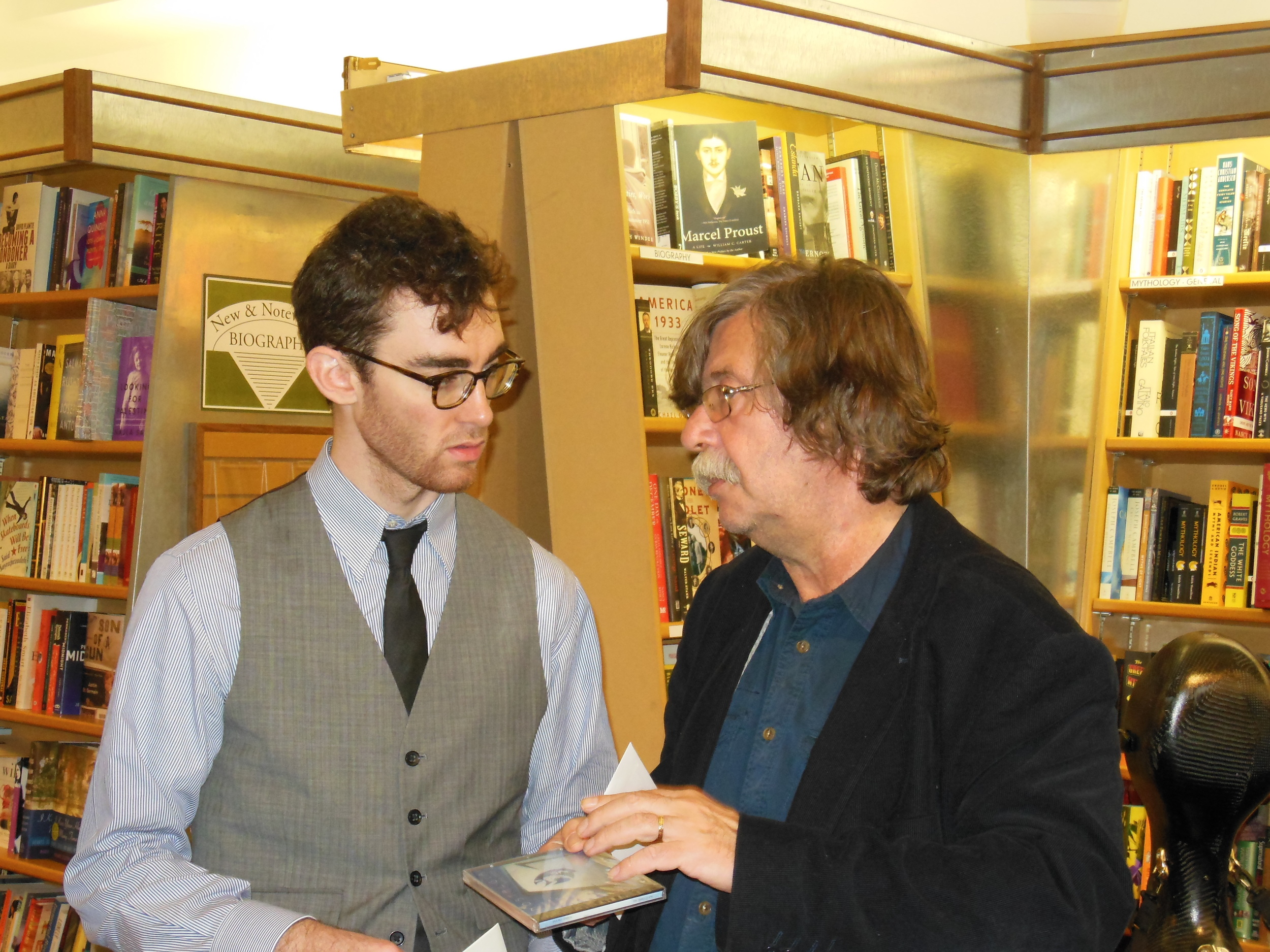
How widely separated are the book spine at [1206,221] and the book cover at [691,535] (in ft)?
5.26

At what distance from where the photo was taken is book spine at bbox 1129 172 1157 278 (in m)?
3.29

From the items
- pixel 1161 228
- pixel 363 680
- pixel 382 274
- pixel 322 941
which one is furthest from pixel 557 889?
pixel 1161 228

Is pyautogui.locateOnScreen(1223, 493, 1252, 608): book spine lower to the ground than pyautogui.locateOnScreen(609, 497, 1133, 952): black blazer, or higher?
lower

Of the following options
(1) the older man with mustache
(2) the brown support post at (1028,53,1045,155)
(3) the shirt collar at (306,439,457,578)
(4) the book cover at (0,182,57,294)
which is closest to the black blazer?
(1) the older man with mustache

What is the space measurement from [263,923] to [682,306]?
1860 mm

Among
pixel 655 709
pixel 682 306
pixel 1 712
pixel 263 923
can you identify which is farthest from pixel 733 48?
pixel 1 712

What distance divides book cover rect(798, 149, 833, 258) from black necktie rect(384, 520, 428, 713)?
173 cm

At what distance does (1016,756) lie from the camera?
4.08 feet

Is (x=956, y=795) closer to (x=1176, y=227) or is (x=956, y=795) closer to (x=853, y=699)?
(x=853, y=699)

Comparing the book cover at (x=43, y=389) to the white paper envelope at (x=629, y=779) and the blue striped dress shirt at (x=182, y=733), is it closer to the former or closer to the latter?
the blue striped dress shirt at (x=182, y=733)

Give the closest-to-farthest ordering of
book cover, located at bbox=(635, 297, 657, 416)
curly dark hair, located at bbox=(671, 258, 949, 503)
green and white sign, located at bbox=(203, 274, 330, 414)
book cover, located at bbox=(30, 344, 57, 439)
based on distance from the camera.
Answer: curly dark hair, located at bbox=(671, 258, 949, 503)
book cover, located at bbox=(635, 297, 657, 416)
green and white sign, located at bbox=(203, 274, 330, 414)
book cover, located at bbox=(30, 344, 57, 439)

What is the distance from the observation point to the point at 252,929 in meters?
1.38

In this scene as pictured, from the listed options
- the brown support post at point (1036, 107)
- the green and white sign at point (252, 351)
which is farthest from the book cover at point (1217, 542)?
the green and white sign at point (252, 351)

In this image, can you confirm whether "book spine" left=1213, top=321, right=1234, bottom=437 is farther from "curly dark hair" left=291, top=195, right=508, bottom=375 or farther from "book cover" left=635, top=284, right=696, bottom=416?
"curly dark hair" left=291, top=195, right=508, bottom=375
